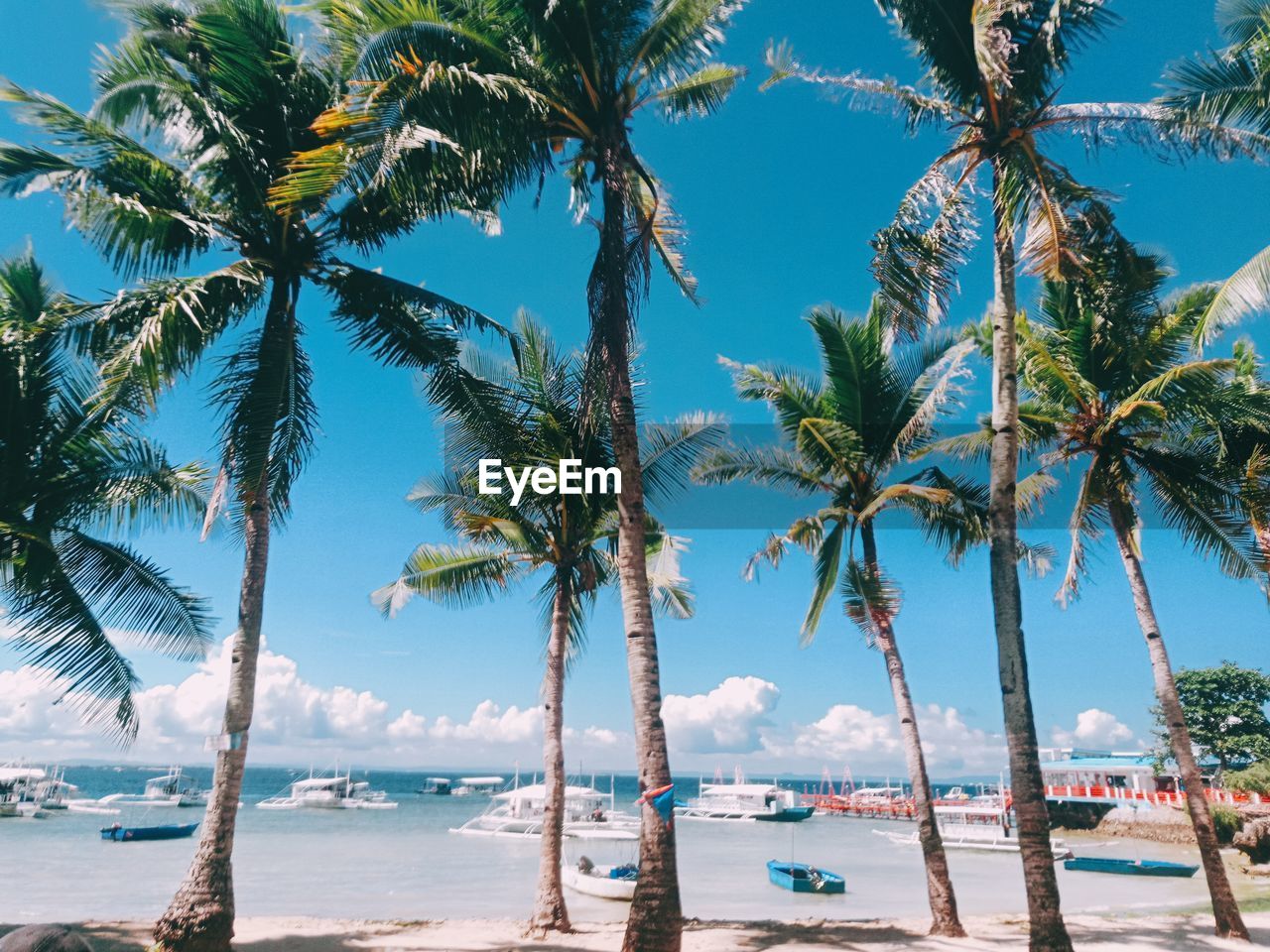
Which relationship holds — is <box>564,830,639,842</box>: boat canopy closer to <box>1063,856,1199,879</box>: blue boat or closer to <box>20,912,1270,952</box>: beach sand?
<box>1063,856,1199,879</box>: blue boat

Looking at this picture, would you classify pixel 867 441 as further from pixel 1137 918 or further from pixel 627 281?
pixel 1137 918

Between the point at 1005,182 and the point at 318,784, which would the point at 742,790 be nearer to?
the point at 318,784

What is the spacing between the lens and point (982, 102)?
10.2m

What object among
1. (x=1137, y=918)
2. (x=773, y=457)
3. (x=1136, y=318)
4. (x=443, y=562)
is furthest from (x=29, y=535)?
(x=1137, y=918)

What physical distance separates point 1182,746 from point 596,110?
1227 cm

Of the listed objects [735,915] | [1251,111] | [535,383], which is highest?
[1251,111]

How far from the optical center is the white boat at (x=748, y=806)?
6525 cm

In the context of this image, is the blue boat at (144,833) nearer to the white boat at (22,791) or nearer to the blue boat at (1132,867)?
the white boat at (22,791)

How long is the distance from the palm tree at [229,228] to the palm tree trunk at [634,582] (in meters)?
2.32

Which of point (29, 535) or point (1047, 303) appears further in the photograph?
point (1047, 303)

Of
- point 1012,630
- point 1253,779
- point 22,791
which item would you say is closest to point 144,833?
point 22,791

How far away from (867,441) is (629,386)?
6526mm

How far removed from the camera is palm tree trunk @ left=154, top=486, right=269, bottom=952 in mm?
9117

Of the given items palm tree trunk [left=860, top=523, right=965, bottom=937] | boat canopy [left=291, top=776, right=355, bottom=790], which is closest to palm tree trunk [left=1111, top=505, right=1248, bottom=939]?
palm tree trunk [left=860, top=523, right=965, bottom=937]
